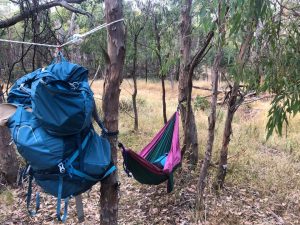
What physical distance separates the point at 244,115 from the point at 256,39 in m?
5.98

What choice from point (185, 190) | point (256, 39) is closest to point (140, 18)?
point (185, 190)

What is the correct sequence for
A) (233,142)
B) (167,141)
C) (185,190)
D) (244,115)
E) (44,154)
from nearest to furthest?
(44,154), (167,141), (185,190), (233,142), (244,115)

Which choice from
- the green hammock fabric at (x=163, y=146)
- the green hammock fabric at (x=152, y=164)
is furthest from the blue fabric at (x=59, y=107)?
the green hammock fabric at (x=163, y=146)

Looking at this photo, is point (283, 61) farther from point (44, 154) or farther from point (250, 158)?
point (250, 158)

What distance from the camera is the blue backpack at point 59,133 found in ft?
5.01

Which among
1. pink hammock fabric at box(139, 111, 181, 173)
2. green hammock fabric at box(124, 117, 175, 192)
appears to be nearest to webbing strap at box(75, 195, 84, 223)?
green hammock fabric at box(124, 117, 175, 192)

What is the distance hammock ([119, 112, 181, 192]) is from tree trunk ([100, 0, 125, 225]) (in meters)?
0.30

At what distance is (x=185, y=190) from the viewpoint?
144 inches

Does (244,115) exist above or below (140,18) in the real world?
below

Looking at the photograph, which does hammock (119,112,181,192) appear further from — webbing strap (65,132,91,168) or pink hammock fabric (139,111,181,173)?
webbing strap (65,132,91,168)

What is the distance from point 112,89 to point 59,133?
0.48 metres

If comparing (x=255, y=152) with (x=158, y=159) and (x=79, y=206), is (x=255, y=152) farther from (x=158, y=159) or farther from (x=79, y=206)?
(x=79, y=206)

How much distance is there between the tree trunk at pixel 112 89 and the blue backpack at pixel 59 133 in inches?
10.5

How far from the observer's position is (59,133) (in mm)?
1560
